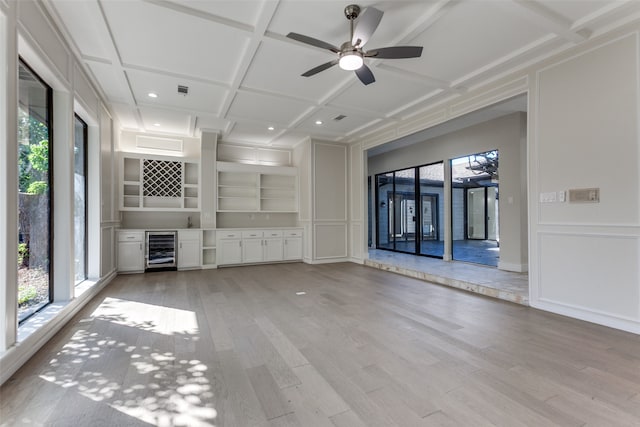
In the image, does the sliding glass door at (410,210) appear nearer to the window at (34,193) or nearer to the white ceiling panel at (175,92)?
the white ceiling panel at (175,92)

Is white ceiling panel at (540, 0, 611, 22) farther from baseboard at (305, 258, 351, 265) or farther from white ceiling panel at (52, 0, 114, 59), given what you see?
baseboard at (305, 258, 351, 265)

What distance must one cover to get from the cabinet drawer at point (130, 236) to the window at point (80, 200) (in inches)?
51.4

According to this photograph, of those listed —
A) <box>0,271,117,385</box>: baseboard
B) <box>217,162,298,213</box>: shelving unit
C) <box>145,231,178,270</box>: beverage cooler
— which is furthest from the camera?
<box>217,162,298,213</box>: shelving unit

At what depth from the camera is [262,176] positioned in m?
7.47

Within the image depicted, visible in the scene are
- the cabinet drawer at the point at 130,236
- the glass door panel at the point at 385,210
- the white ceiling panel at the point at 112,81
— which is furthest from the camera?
the glass door panel at the point at 385,210

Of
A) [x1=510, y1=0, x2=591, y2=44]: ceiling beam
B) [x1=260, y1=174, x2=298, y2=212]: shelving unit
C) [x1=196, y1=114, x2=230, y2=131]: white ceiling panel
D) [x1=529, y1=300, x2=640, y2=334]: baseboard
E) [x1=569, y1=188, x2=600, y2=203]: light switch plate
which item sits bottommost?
[x1=529, y1=300, x2=640, y2=334]: baseboard

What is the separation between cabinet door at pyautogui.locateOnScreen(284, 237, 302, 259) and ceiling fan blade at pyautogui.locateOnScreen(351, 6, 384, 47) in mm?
5015

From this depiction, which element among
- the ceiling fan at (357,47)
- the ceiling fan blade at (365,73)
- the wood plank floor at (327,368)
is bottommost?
the wood plank floor at (327,368)

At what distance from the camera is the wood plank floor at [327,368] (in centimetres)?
165

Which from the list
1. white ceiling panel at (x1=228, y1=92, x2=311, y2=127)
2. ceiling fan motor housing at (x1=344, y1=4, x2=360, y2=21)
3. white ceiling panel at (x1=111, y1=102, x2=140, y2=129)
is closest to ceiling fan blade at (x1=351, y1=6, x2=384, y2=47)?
ceiling fan motor housing at (x1=344, y1=4, x2=360, y2=21)

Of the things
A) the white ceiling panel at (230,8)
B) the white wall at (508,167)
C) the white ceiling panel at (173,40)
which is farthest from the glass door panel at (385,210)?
the white ceiling panel at (230,8)

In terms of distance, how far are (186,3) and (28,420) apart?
314 cm

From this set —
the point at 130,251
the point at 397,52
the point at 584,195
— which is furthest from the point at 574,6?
the point at 130,251

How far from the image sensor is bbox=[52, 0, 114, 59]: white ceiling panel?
264cm
